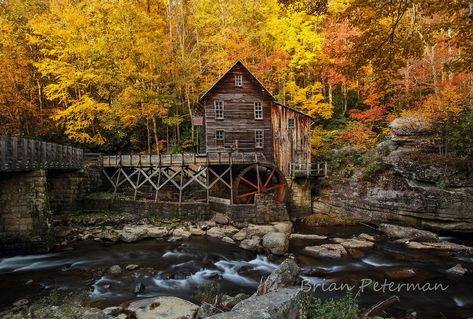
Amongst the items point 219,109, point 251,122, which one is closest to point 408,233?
point 251,122

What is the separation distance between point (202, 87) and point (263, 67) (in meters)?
5.61

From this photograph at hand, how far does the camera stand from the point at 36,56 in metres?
24.5

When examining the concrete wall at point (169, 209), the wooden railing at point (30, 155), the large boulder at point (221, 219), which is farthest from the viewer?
the concrete wall at point (169, 209)

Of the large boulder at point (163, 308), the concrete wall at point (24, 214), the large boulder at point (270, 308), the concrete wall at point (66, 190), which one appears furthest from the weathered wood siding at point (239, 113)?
the large boulder at point (270, 308)

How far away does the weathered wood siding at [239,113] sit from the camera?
21469mm

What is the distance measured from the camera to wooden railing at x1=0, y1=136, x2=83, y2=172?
10406 mm

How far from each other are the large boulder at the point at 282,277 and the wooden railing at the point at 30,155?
9.49 meters

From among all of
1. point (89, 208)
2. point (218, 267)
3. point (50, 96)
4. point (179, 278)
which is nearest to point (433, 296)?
point (218, 267)

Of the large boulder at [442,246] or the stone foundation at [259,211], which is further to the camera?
the stone foundation at [259,211]

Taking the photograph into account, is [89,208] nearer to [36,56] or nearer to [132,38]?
[132,38]

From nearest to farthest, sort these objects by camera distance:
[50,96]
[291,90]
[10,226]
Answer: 1. [10,226]
2. [50,96]
3. [291,90]

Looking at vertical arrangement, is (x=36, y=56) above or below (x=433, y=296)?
above

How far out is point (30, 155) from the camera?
12.1 metres

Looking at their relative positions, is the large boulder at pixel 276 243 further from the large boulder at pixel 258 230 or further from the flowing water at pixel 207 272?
the large boulder at pixel 258 230
